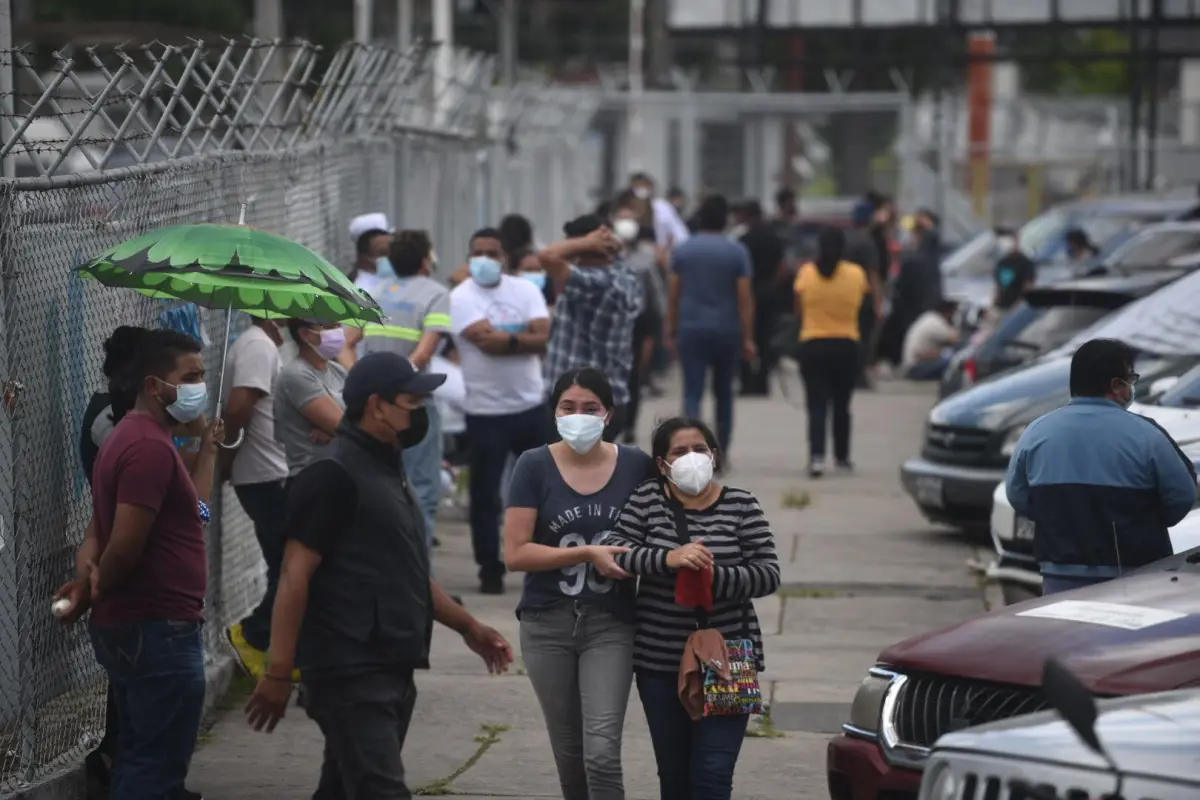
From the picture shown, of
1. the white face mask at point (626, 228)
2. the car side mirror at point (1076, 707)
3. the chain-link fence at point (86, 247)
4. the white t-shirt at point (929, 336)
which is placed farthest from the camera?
the white t-shirt at point (929, 336)

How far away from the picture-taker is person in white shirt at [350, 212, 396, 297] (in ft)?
37.4

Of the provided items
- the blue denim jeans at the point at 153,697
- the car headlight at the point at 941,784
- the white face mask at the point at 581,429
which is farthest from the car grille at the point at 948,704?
the blue denim jeans at the point at 153,697

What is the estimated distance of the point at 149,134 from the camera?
809cm

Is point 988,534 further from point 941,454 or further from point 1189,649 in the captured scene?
point 1189,649

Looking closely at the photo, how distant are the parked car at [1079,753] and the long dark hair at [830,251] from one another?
36.5ft

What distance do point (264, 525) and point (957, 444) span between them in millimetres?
5697

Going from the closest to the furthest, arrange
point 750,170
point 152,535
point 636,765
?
1. point 152,535
2. point 636,765
3. point 750,170

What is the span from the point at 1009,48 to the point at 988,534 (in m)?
38.2

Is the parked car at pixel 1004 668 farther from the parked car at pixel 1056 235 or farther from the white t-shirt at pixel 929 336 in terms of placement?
the parked car at pixel 1056 235

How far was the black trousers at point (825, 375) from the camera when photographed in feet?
53.2

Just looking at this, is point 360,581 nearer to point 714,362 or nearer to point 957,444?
point 957,444

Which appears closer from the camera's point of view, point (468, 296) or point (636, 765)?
point (636, 765)

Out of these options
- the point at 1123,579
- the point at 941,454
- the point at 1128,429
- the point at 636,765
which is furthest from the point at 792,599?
the point at 1123,579

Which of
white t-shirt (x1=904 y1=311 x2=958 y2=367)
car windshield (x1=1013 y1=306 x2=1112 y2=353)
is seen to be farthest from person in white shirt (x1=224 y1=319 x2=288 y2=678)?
white t-shirt (x1=904 y1=311 x2=958 y2=367)
